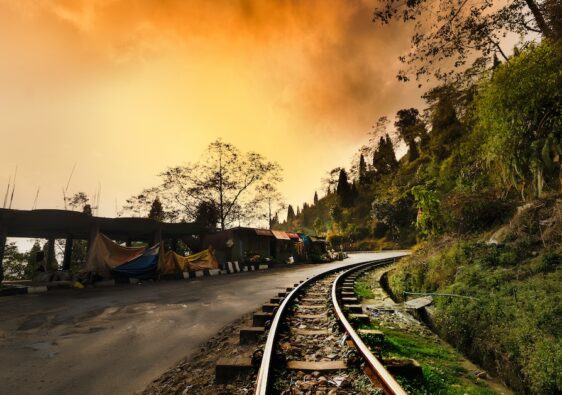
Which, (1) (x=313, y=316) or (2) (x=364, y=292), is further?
(2) (x=364, y=292)

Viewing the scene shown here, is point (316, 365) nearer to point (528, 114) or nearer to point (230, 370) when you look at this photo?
point (230, 370)

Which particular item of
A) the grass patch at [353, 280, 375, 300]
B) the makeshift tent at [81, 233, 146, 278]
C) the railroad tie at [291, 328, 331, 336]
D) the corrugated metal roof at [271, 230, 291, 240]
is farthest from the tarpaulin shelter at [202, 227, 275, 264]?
the railroad tie at [291, 328, 331, 336]

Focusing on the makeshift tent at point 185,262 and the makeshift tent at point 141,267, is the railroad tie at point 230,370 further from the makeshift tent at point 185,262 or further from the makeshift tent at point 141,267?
the makeshift tent at point 185,262

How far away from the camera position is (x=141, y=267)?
1612 centimetres

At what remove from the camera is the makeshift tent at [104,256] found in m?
15.0

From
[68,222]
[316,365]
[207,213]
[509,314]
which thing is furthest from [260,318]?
[207,213]

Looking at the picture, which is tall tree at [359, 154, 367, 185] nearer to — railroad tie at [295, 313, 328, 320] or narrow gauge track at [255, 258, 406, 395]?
railroad tie at [295, 313, 328, 320]

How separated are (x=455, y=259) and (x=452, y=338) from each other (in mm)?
4470

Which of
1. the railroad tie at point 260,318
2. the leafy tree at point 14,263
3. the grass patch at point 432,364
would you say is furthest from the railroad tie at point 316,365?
the leafy tree at point 14,263

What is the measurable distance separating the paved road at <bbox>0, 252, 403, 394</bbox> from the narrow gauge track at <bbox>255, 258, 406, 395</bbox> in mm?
1561

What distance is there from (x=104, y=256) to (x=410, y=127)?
2385 cm

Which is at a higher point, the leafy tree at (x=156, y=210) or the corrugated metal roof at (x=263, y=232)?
the leafy tree at (x=156, y=210)

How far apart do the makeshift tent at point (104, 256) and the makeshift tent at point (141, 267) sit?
265mm

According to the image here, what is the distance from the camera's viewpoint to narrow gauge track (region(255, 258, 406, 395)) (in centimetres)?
321
